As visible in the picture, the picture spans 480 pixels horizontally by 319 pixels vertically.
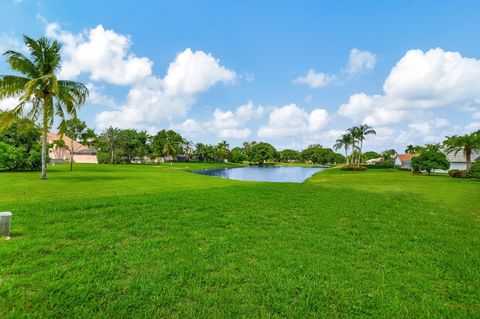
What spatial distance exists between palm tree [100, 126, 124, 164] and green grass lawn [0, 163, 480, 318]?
74.1 metres

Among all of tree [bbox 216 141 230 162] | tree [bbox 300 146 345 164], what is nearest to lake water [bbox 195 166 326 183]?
tree [bbox 216 141 230 162]

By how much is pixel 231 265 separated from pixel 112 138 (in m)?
82.1

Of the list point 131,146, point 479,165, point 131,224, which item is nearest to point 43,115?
point 131,224

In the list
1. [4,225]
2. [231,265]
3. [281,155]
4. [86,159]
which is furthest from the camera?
[281,155]

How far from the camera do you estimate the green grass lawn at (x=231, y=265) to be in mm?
3557

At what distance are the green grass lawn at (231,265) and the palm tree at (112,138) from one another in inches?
2919

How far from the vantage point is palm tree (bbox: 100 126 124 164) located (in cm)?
7588

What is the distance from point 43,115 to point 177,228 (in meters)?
19.9

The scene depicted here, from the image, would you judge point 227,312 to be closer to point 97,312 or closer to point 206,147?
point 97,312

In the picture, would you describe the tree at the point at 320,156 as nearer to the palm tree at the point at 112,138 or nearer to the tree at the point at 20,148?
the palm tree at the point at 112,138

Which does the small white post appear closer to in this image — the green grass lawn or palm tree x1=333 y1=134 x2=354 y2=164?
the green grass lawn

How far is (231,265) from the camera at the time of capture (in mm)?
4875

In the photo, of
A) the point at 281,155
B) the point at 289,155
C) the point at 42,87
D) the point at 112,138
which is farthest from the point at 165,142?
the point at 289,155

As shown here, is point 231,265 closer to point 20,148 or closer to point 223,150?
point 20,148
